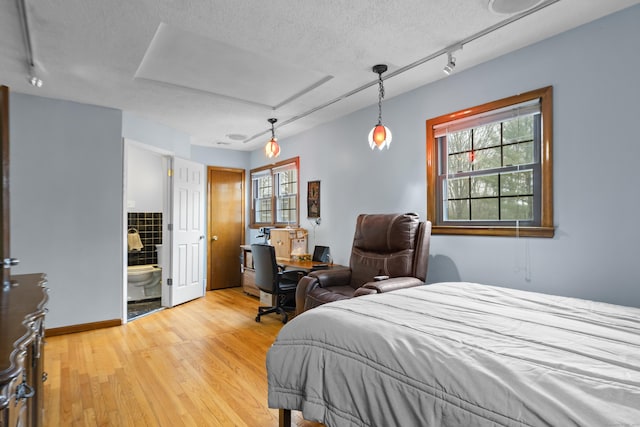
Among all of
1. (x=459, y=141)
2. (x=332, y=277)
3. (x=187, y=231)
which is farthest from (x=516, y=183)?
(x=187, y=231)

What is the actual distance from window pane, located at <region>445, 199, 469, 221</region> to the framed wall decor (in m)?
1.92

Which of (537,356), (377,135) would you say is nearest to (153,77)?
(377,135)

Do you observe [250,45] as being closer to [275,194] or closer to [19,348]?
[19,348]

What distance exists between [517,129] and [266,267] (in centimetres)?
285

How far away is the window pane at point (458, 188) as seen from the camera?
305 cm

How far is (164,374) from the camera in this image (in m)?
2.65

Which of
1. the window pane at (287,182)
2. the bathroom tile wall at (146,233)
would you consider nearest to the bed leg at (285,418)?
the window pane at (287,182)

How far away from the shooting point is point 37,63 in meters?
2.73

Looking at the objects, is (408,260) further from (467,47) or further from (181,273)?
(181,273)

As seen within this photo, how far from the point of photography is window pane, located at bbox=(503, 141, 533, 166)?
102 inches

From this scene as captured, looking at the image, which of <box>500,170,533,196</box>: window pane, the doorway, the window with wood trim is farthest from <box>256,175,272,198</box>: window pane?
<box>500,170,533,196</box>: window pane

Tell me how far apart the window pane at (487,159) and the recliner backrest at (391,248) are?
2.26 feet

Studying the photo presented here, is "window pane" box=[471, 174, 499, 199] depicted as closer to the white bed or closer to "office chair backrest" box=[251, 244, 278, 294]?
the white bed

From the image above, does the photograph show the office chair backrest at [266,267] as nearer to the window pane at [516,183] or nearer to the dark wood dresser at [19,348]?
the dark wood dresser at [19,348]
